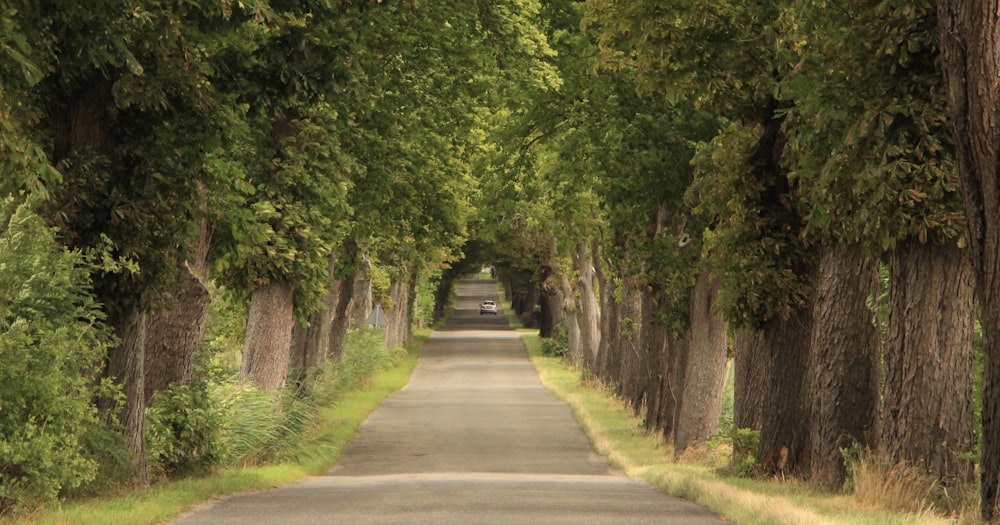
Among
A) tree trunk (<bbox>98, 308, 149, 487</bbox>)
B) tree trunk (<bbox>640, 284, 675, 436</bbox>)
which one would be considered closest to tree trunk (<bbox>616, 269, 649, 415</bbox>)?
tree trunk (<bbox>640, 284, 675, 436</bbox>)

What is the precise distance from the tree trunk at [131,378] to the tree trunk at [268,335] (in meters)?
9.04

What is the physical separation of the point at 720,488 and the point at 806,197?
329 cm

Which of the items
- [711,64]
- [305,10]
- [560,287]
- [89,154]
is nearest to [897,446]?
[711,64]

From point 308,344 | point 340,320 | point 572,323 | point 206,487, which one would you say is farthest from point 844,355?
point 572,323

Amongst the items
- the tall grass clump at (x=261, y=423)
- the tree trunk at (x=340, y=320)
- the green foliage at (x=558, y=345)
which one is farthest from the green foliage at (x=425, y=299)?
the tall grass clump at (x=261, y=423)

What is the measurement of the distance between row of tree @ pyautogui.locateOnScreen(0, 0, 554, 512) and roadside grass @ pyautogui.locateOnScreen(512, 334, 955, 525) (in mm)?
5823

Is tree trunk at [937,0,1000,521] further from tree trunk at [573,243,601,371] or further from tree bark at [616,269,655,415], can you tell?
tree trunk at [573,243,601,371]

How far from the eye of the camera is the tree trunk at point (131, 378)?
16130 mm

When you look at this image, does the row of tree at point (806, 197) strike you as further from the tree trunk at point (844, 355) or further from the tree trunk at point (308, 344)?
the tree trunk at point (308, 344)

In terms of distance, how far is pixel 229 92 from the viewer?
53.9ft

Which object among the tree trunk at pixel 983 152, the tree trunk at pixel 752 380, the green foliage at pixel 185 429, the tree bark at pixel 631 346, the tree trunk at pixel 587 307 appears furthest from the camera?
the tree trunk at pixel 587 307

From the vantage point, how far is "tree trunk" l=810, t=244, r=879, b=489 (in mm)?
17062

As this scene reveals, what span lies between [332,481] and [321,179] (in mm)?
4693

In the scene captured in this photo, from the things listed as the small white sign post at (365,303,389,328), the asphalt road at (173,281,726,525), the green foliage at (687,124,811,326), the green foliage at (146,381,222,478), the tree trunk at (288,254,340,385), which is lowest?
the asphalt road at (173,281,726,525)
